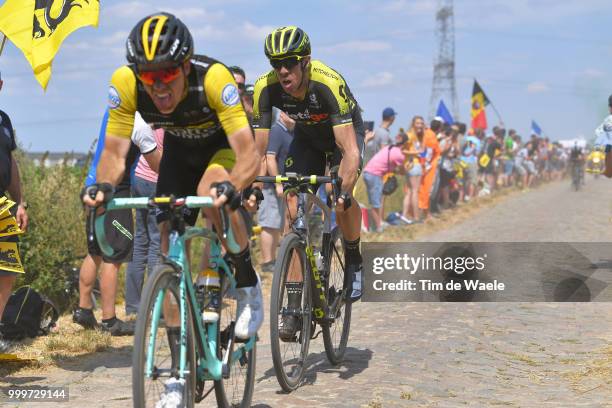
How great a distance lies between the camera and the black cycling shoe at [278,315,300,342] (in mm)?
6289

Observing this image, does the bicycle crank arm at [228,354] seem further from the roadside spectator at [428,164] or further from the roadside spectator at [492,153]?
the roadside spectator at [492,153]

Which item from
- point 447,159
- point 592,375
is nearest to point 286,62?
point 592,375

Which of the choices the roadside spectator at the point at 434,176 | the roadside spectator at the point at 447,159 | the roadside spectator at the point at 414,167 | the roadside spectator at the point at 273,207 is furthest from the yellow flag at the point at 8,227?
the roadside spectator at the point at 447,159

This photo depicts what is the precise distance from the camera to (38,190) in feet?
38.3

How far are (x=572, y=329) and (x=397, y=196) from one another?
14.7 m

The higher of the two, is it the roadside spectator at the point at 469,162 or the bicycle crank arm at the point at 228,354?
the roadside spectator at the point at 469,162

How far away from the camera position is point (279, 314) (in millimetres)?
6277

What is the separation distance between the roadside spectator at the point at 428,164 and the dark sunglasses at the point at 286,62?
1284 cm

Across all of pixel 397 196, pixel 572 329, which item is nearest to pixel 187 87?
pixel 572 329

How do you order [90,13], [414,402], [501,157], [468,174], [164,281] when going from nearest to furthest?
1. [164,281]
2. [414,402]
3. [90,13]
4. [468,174]
5. [501,157]

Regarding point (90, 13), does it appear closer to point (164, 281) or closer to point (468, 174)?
point (164, 281)

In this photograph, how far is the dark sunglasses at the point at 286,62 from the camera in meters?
6.58

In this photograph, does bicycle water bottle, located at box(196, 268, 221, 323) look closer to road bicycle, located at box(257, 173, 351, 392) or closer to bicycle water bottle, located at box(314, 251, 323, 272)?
road bicycle, located at box(257, 173, 351, 392)

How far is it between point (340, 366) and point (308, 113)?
1949mm
